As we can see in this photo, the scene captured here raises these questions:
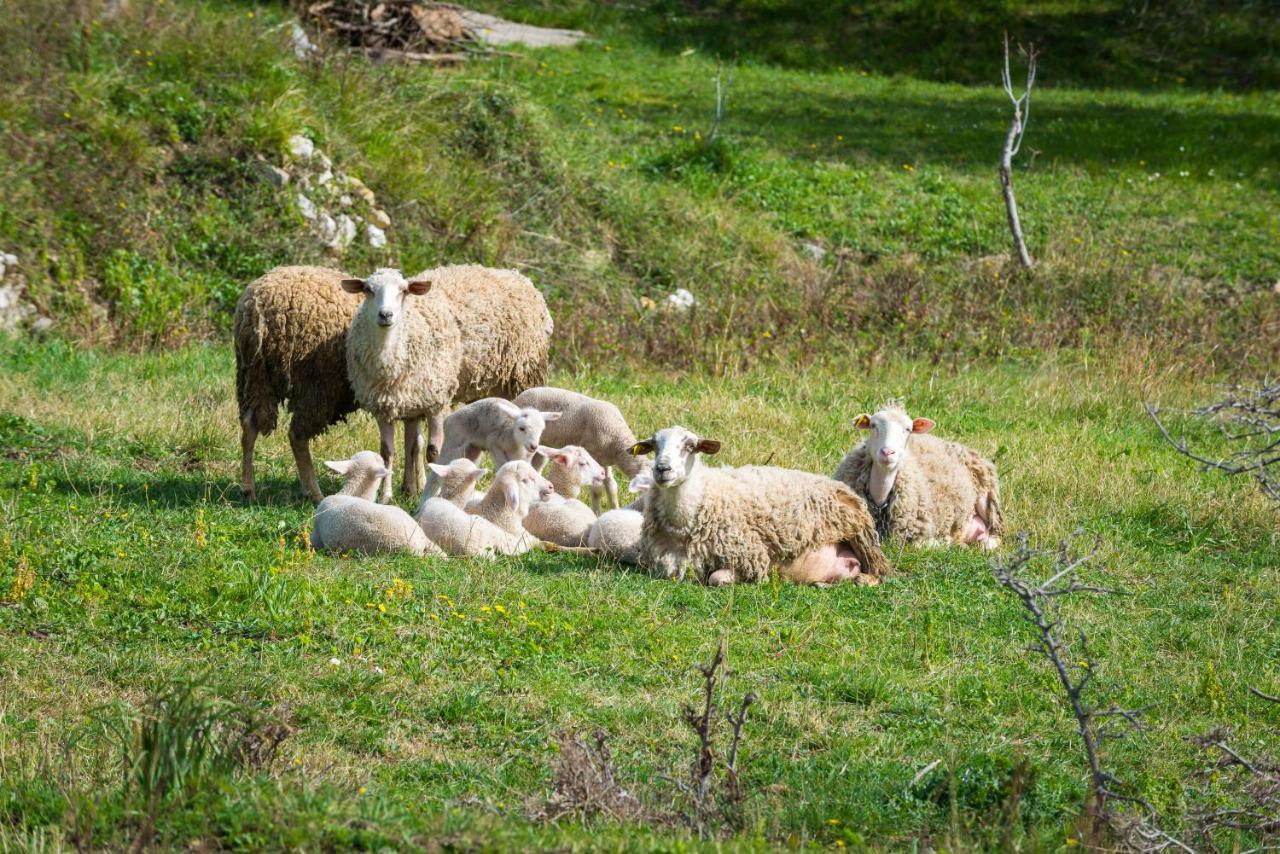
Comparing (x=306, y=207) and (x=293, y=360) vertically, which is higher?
(x=306, y=207)

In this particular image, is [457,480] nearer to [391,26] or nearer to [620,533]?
[620,533]

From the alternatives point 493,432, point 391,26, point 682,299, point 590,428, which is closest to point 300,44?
point 391,26

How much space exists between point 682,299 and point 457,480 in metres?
8.71

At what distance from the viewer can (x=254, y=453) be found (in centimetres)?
1080

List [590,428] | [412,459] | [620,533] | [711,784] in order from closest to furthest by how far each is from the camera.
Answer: [711,784] → [620,533] → [590,428] → [412,459]

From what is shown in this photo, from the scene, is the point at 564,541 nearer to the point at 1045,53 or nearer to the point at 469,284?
the point at 469,284

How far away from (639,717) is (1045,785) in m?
1.63

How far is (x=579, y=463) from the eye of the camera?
367 inches

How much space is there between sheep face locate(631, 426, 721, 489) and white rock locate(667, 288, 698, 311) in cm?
845

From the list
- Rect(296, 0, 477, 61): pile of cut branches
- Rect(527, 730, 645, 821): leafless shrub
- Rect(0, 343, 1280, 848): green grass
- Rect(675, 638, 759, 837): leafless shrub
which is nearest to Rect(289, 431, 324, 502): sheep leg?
Rect(0, 343, 1280, 848): green grass

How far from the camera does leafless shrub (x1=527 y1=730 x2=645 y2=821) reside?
4.95 m

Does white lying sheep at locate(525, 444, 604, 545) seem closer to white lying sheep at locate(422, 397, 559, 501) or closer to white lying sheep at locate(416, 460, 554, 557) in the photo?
white lying sheep at locate(416, 460, 554, 557)

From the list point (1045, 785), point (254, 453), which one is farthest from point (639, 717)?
point (254, 453)

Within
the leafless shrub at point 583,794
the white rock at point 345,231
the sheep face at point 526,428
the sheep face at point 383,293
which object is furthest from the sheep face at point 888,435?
the white rock at point 345,231
